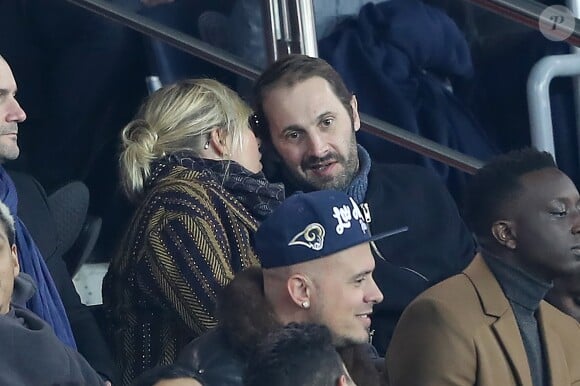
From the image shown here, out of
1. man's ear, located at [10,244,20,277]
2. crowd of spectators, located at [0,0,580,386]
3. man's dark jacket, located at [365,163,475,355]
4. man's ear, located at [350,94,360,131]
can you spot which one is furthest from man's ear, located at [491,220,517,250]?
man's ear, located at [10,244,20,277]

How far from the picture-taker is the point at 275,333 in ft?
8.72

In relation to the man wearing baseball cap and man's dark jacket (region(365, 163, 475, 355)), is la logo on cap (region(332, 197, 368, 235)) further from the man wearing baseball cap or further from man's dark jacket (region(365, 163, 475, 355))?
man's dark jacket (region(365, 163, 475, 355))

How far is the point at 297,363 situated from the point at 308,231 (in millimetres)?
609

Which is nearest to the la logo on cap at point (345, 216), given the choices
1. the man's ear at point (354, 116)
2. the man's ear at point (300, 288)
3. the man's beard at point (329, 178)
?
the man's ear at point (300, 288)

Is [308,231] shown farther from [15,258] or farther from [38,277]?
[38,277]

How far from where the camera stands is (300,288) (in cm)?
297

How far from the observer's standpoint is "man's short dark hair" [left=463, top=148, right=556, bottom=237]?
11.2ft

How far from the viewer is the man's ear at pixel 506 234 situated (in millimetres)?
3383

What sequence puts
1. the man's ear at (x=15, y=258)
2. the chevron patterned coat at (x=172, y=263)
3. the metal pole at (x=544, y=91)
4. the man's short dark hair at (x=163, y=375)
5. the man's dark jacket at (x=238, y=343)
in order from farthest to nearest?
the metal pole at (x=544, y=91) < the chevron patterned coat at (x=172, y=263) < the man's ear at (x=15, y=258) < the man's dark jacket at (x=238, y=343) < the man's short dark hair at (x=163, y=375)

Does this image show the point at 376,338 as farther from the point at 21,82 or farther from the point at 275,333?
the point at 21,82

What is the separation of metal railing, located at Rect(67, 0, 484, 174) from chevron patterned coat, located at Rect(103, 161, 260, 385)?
1.59 ft

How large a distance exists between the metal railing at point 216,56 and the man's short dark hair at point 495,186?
0.42 metres

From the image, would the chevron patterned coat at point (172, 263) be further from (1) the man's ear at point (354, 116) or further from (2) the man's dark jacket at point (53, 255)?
(1) the man's ear at point (354, 116)

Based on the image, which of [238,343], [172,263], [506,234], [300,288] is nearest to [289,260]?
[300,288]
